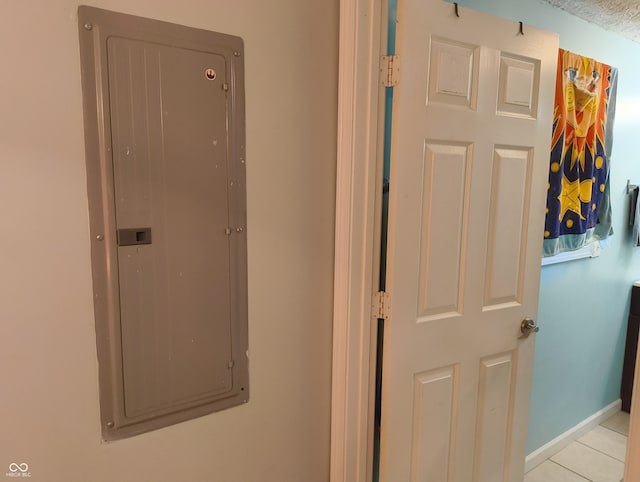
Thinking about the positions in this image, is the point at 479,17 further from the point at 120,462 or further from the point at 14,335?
the point at 120,462

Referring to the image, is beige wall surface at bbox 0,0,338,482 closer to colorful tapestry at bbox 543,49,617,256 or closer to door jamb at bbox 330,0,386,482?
door jamb at bbox 330,0,386,482

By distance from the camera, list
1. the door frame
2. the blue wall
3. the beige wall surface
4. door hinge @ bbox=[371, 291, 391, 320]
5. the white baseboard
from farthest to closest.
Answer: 1. the white baseboard
2. the blue wall
3. door hinge @ bbox=[371, 291, 391, 320]
4. the door frame
5. the beige wall surface

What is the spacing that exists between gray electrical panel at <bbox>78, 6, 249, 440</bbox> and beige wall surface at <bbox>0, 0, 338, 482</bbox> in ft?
0.11

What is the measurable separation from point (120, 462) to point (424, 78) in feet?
4.57

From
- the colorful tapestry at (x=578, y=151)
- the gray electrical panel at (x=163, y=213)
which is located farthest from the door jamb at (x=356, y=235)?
the colorful tapestry at (x=578, y=151)

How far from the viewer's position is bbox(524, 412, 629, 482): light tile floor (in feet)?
7.11

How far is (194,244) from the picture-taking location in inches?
42.3

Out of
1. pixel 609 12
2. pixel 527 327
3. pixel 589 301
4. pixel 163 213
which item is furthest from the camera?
pixel 589 301

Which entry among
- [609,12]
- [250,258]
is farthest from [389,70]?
[609,12]

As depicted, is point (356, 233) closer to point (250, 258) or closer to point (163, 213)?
point (250, 258)

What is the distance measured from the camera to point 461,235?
4.66 ft

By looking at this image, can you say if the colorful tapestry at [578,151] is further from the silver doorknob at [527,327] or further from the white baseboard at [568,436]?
the white baseboard at [568,436]

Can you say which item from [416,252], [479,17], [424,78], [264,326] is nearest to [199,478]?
[264,326]

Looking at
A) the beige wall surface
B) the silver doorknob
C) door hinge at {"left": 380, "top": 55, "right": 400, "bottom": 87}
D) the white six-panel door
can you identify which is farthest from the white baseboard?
door hinge at {"left": 380, "top": 55, "right": 400, "bottom": 87}
